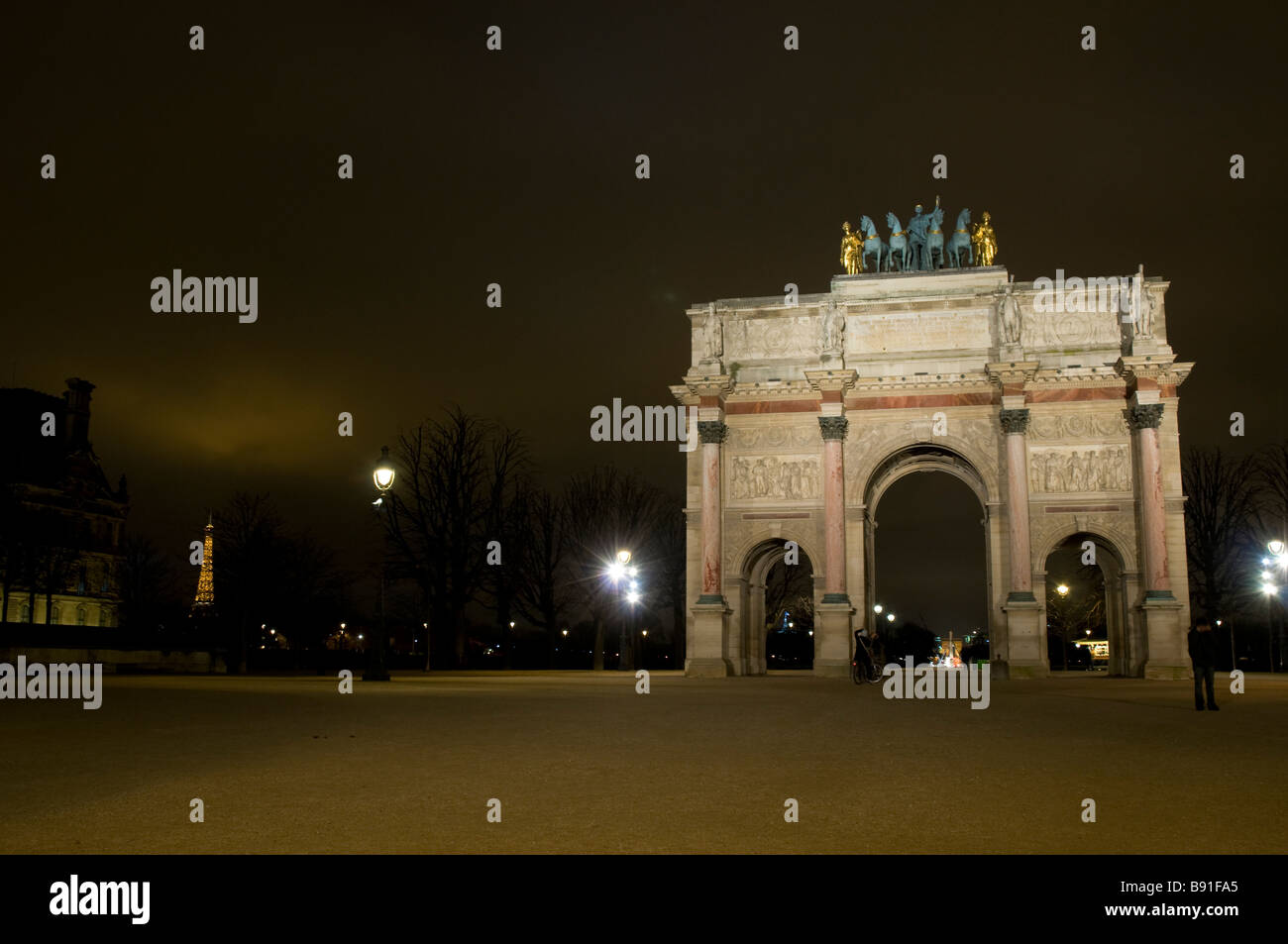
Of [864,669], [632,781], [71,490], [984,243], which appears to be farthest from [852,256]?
[71,490]

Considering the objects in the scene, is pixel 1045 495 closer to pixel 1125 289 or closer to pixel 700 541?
pixel 1125 289

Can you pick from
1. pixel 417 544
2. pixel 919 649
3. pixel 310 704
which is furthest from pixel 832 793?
pixel 919 649

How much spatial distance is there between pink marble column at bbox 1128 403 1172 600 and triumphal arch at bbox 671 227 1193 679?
5cm

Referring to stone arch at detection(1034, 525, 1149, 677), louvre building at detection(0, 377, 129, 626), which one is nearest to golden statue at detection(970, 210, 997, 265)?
stone arch at detection(1034, 525, 1149, 677)

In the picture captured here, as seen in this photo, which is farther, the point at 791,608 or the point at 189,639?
the point at 791,608

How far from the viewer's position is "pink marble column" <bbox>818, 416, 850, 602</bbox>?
1633 inches

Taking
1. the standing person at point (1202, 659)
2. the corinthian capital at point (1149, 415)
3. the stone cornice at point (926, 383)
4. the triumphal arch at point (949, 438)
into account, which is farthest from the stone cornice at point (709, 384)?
the standing person at point (1202, 659)

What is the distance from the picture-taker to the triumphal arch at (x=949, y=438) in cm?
4034

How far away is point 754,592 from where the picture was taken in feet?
151

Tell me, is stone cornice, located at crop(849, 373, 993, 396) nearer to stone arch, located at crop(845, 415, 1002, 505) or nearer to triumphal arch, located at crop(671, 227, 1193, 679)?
triumphal arch, located at crop(671, 227, 1193, 679)

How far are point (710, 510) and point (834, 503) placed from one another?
4.66m

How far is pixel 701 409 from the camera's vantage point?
43375mm

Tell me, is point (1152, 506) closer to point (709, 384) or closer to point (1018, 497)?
point (1018, 497)

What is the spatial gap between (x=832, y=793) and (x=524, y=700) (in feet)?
45.8
